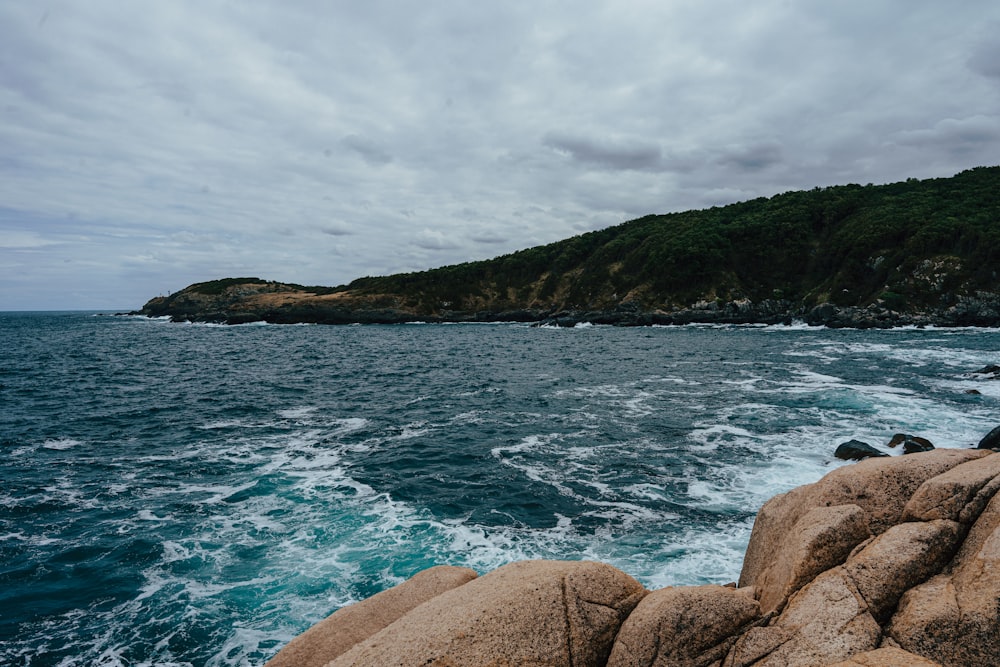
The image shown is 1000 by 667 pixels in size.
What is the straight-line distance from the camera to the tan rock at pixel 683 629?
20.4ft

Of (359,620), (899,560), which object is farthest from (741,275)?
(359,620)

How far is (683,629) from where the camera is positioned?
6.33 m

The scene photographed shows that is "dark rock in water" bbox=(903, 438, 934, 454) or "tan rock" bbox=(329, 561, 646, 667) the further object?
"dark rock in water" bbox=(903, 438, 934, 454)

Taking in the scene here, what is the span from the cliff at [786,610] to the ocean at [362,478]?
536cm

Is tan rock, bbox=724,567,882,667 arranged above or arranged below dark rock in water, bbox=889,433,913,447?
above

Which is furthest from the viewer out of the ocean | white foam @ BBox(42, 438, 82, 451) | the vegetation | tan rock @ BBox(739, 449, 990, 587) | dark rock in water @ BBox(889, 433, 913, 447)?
the vegetation

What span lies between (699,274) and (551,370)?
89.8 m

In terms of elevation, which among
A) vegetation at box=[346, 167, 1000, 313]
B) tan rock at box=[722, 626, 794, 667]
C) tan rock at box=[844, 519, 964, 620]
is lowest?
tan rock at box=[722, 626, 794, 667]

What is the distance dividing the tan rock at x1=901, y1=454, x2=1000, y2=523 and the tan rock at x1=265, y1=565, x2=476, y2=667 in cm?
740

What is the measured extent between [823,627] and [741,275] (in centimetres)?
12975

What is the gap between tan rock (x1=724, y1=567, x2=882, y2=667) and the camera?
5660mm

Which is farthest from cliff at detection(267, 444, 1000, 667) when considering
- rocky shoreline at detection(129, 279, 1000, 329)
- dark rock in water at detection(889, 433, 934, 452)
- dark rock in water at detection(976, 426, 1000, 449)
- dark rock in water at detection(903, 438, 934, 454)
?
rocky shoreline at detection(129, 279, 1000, 329)

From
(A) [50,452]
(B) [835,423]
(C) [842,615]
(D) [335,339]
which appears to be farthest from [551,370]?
(D) [335,339]

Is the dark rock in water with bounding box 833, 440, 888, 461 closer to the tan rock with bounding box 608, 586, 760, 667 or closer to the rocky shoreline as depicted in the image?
the tan rock with bounding box 608, 586, 760, 667
